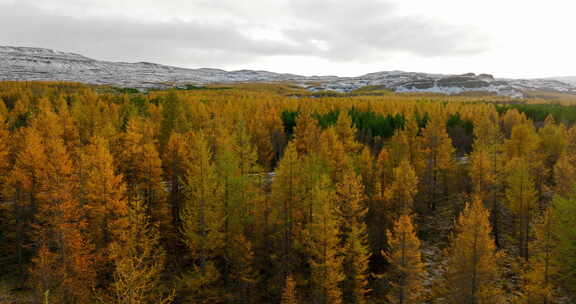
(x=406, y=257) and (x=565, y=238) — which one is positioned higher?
(x=565, y=238)

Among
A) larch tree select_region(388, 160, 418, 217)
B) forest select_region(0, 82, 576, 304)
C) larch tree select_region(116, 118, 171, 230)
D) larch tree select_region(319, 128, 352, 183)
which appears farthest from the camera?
larch tree select_region(319, 128, 352, 183)

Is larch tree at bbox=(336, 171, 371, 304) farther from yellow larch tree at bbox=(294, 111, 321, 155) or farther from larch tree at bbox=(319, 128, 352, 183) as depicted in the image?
yellow larch tree at bbox=(294, 111, 321, 155)

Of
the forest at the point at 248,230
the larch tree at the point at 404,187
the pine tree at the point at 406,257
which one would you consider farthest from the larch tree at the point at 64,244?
the larch tree at the point at 404,187

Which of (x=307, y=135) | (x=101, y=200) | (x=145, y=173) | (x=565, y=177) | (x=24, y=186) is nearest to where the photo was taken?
(x=101, y=200)

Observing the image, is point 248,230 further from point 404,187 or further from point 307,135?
point 307,135

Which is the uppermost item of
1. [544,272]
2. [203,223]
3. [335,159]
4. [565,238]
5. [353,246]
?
[335,159]

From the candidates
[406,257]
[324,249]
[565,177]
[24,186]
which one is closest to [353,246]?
[324,249]

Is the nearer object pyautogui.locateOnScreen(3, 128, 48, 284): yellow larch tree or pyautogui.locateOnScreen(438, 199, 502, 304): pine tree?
pyautogui.locateOnScreen(438, 199, 502, 304): pine tree

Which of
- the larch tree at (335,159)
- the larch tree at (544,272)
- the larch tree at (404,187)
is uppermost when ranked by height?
the larch tree at (335,159)

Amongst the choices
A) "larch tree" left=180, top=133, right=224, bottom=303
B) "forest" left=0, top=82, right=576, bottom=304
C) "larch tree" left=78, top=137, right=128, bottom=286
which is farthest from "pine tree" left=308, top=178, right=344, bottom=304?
"larch tree" left=78, top=137, right=128, bottom=286

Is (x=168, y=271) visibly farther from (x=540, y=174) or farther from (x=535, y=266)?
(x=540, y=174)

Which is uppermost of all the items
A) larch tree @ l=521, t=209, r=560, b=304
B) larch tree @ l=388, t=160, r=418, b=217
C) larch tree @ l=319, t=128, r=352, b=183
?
larch tree @ l=319, t=128, r=352, b=183

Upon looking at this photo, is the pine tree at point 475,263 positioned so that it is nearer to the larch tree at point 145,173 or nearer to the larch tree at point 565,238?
the larch tree at point 565,238

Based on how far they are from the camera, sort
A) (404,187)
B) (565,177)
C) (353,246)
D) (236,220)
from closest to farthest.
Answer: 1. (353,246)
2. (236,220)
3. (404,187)
4. (565,177)
